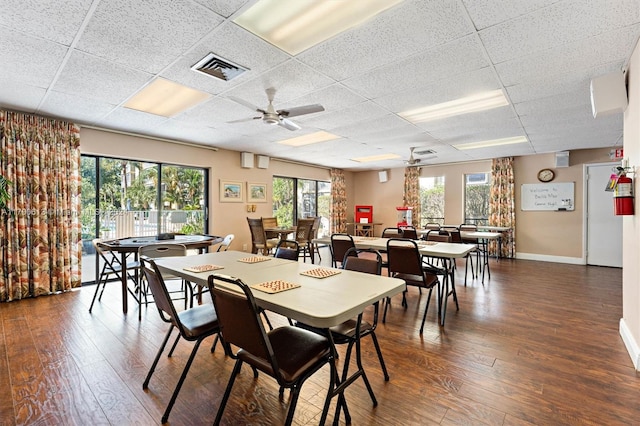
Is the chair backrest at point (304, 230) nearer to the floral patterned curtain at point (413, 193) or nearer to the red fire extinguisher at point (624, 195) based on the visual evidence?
the floral patterned curtain at point (413, 193)

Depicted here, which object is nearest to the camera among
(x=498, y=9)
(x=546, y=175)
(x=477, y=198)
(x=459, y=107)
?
(x=498, y=9)

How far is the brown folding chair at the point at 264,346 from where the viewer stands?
48.5 inches

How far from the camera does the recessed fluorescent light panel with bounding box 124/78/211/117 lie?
3.13m

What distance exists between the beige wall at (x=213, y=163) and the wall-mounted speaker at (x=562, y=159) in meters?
5.69

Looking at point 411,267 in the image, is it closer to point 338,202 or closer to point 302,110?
point 302,110

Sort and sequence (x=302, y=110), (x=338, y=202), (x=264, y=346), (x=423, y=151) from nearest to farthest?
(x=264, y=346)
(x=302, y=110)
(x=423, y=151)
(x=338, y=202)

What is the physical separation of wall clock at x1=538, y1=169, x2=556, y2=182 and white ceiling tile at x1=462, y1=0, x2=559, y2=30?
5909mm

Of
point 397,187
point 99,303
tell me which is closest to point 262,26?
point 99,303

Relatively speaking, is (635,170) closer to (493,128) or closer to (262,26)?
(493,128)

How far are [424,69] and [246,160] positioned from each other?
14.6 ft

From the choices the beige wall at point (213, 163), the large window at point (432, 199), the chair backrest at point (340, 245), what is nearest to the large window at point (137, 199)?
the beige wall at point (213, 163)

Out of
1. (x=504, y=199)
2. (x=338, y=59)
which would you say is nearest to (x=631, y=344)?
(x=338, y=59)

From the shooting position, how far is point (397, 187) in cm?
870

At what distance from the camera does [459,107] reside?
3.75 metres
